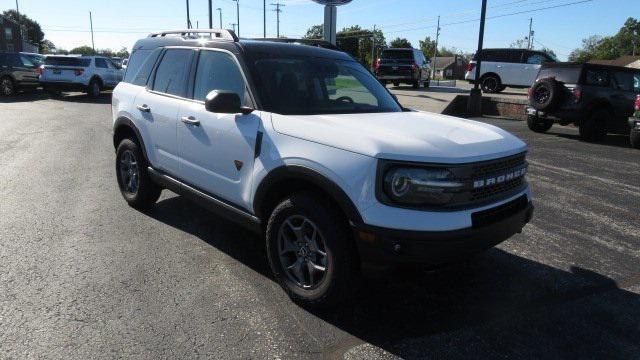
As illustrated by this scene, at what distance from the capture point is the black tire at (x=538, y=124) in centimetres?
1269

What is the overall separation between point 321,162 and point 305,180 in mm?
224

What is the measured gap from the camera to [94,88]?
66.3 feet

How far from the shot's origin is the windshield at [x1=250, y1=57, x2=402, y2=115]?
3721 millimetres

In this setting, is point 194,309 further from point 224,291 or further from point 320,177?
point 320,177

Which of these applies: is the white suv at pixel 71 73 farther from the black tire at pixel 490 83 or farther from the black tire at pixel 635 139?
the black tire at pixel 635 139

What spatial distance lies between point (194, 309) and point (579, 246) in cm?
363

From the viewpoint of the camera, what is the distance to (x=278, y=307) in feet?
11.2

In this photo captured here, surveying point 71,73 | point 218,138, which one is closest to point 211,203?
point 218,138

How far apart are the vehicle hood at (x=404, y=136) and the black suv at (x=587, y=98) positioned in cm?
906

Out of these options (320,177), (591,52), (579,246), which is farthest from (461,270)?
(591,52)

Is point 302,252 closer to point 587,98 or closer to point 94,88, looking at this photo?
point 587,98

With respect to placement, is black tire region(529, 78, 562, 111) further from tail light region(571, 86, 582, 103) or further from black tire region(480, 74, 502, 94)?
black tire region(480, 74, 502, 94)

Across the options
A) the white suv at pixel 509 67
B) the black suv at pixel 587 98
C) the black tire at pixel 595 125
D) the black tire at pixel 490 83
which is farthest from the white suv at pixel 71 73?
the black tire at pixel 595 125

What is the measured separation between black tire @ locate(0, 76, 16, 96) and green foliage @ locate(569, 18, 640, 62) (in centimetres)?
13123
